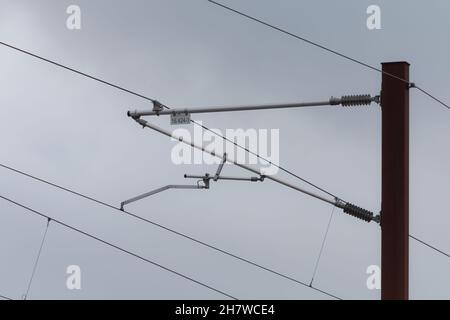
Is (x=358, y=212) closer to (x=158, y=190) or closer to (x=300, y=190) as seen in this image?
(x=300, y=190)

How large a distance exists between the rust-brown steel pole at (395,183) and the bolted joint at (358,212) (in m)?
0.32

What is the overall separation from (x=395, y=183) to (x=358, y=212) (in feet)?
3.65

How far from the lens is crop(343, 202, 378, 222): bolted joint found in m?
→ 31.2

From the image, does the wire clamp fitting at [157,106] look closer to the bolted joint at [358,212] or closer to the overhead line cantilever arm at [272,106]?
the overhead line cantilever arm at [272,106]

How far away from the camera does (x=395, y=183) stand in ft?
101

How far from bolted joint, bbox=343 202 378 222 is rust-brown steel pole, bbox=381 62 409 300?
0.32 metres

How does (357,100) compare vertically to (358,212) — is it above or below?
above

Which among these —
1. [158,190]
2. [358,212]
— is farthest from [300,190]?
[158,190]

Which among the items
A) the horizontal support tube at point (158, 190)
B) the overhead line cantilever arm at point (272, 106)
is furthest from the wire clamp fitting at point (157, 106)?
the horizontal support tube at point (158, 190)

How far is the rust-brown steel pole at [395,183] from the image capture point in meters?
30.6

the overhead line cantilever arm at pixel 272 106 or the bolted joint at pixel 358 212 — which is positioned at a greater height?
the overhead line cantilever arm at pixel 272 106
